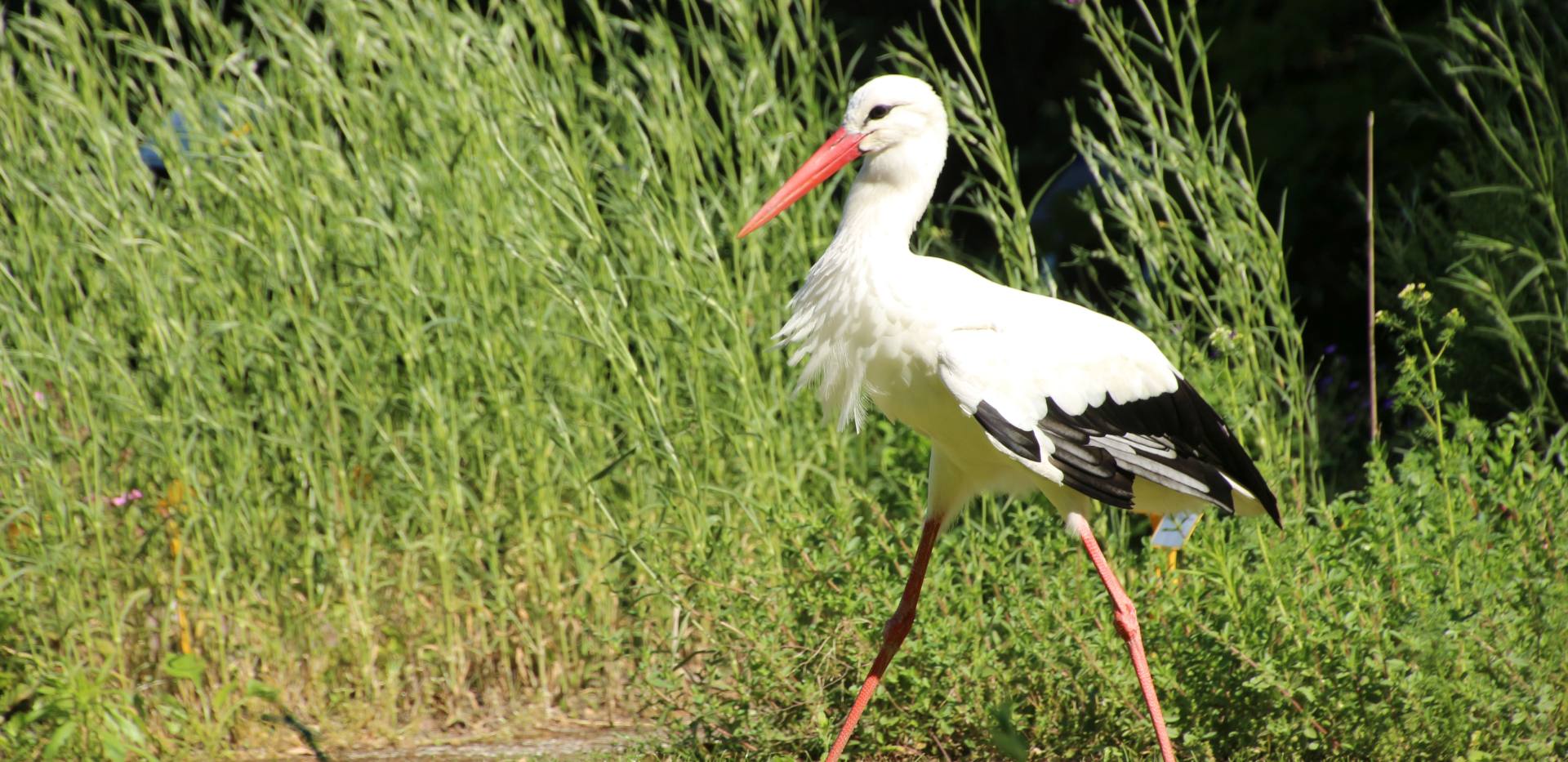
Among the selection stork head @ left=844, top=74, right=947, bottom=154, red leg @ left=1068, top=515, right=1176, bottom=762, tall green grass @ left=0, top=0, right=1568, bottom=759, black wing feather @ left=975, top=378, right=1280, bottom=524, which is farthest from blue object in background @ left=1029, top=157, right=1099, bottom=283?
red leg @ left=1068, top=515, right=1176, bottom=762

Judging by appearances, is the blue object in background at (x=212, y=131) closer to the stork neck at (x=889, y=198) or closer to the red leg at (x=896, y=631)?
the stork neck at (x=889, y=198)

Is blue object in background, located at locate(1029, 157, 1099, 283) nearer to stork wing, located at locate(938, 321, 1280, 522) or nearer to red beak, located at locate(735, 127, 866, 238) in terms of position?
stork wing, located at locate(938, 321, 1280, 522)

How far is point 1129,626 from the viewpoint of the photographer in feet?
10.6

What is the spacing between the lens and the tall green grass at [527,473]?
3398mm

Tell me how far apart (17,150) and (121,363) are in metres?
0.83

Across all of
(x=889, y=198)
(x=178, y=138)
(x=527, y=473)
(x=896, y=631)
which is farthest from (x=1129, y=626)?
(x=178, y=138)

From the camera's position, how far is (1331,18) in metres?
6.35

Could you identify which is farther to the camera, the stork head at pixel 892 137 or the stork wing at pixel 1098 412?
the stork head at pixel 892 137

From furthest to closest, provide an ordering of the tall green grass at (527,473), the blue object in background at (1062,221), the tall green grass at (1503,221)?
the blue object in background at (1062,221), the tall green grass at (1503,221), the tall green grass at (527,473)

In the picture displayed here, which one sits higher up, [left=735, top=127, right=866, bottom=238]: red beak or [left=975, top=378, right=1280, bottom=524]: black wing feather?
[left=735, top=127, right=866, bottom=238]: red beak

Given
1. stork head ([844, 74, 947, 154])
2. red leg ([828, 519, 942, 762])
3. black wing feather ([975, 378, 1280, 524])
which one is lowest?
red leg ([828, 519, 942, 762])

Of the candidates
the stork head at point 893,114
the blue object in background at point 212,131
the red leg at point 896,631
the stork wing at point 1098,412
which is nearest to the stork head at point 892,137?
the stork head at point 893,114

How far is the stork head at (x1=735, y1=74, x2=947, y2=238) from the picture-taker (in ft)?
11.0

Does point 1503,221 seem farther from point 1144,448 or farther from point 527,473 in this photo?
point 527,473
